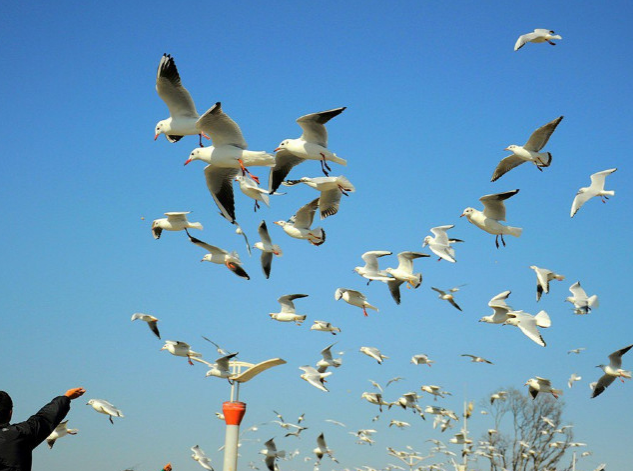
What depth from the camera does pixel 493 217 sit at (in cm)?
1387

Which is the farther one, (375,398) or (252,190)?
(375,398)

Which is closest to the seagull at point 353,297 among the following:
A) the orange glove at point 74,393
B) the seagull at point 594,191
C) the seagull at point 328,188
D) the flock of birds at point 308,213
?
the flock of birds at point 308,213

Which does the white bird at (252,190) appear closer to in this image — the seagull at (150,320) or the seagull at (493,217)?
the seagull at (493,217)

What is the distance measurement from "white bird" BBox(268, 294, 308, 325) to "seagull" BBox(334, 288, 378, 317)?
1.69 meters

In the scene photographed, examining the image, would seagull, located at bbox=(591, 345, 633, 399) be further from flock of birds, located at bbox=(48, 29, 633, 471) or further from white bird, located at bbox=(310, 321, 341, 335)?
white bird, located at bbox=(310, 321, 341, 335)

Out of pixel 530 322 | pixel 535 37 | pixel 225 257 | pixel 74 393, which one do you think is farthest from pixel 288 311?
pixel 74 393

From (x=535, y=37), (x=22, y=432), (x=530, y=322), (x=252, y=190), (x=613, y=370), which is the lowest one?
(x=22, y=432)

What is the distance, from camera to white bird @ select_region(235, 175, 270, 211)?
12125 millimetres

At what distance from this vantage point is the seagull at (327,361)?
20.0 m

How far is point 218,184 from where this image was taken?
40.9ft

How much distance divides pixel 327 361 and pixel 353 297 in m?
3.51

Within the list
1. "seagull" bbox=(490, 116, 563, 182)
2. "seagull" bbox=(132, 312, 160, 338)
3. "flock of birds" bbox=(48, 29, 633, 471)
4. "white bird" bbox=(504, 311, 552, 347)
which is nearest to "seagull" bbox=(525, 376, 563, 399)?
"flock of birds" bbox=(48, 29, 633, 471)

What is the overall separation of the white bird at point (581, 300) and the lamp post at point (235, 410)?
708 centimetres

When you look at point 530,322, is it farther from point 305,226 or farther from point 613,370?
point 305,226
